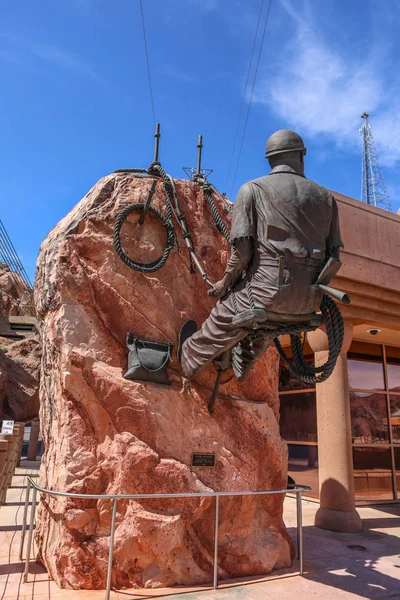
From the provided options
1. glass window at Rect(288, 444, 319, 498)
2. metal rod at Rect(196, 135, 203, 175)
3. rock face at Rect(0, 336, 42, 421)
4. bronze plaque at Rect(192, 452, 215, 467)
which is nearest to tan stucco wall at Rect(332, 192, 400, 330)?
metal rod at Rect(196, 135, 203, 175)

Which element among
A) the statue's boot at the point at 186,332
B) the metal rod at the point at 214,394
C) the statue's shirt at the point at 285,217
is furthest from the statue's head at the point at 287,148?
the metal rod at the point at 214,394

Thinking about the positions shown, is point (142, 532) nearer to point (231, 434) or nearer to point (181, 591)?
point (181, 591)

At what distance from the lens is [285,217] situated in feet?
12.9

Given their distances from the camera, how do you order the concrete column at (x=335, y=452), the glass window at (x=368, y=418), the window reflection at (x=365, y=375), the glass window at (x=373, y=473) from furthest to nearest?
the window reflection at (x=365, y=375) → the glass window at (x=368, y=418) → the glass window at (x=373, y=473) → the concrete column at (x=335, y=452)

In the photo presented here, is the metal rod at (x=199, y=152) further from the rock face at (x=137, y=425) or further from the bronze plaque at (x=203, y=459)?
the bronze plaque at (x=203, y=459)

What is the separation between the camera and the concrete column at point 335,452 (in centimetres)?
729

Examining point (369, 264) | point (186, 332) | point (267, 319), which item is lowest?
point (267, 319)

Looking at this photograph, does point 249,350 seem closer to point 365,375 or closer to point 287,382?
point 365,375

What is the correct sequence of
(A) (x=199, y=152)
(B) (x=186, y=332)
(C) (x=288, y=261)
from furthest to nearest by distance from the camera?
(A) (x=199, y=152) < (B) (x=186, y=332) < (C) (x=288, y=261)

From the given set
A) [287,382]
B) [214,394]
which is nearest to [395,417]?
[287,382]

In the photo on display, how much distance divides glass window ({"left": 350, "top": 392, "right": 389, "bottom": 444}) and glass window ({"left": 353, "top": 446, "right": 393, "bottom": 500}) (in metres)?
0.23

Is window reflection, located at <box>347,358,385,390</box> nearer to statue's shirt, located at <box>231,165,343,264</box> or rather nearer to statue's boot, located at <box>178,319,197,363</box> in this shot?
statue's boot, located at <box>178,319,197,363</box>

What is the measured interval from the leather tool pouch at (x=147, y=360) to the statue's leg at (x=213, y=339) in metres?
0.21

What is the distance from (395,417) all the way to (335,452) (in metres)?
4.00
